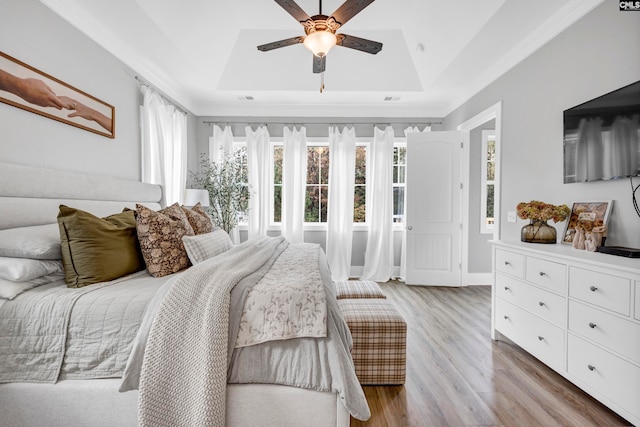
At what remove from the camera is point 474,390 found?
1.90m

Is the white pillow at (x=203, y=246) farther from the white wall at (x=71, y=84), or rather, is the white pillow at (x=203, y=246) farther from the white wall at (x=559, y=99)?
the white wall at (x=559, y=99)

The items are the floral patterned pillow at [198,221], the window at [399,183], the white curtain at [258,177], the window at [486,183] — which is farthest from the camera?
the window at [399,183]

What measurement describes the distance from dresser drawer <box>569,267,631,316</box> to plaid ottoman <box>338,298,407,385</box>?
3.62ft

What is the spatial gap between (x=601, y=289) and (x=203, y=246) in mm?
2499

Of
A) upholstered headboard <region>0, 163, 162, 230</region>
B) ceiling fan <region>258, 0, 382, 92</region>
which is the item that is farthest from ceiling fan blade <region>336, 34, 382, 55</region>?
upholstered headboard <region>0, 163, 162, 230</region>

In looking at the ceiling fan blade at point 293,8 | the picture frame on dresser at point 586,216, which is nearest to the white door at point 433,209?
the picture frame on dresser at point 586,216

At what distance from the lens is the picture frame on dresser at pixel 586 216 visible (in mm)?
1985

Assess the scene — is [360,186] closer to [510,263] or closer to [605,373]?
[510,263]

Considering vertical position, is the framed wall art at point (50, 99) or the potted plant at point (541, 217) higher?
the framed wall art at point (50, 99)

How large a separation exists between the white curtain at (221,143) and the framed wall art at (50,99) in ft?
6.24

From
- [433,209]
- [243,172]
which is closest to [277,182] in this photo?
[243,172]

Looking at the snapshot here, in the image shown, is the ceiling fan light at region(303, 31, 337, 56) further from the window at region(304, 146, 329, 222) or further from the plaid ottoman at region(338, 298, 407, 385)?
the window at region(304, 146, 329, 222)

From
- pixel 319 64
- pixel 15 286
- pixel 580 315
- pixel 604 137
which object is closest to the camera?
pixel 15 286

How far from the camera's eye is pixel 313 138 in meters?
4.76
